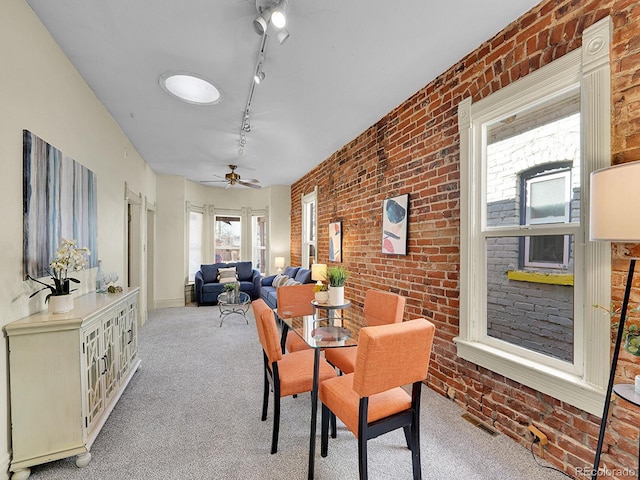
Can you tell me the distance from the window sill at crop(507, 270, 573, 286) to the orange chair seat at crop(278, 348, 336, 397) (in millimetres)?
1880

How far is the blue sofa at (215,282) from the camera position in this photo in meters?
6.33

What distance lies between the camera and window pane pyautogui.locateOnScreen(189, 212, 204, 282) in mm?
7113

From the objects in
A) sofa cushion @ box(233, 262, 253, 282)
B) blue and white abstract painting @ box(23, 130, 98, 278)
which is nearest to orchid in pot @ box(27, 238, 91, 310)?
blue and white abstract painting @ box(23, 130, 98, 278)

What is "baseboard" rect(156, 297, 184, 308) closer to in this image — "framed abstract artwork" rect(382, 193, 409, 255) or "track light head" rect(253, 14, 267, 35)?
"framed abstract artwork" rect(382, 193, 409, 255)

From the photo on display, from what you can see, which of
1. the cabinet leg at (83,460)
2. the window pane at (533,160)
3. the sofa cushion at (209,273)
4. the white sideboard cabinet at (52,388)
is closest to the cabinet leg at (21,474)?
the white sideboard cabinet at (52,388)

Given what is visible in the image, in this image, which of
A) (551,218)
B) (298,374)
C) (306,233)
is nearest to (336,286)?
(298,374)

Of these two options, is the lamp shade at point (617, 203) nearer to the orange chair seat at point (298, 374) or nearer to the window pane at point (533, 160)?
the window pane at point (533, 160)

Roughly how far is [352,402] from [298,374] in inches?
20.1

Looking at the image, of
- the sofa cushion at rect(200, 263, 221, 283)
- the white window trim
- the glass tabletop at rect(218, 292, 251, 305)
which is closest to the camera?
the white window trim

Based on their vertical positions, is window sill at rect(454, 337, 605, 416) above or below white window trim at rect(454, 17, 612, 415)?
below

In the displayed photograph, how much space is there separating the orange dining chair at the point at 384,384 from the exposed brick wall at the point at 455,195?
0.86 metres

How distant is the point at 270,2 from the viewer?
1.74m

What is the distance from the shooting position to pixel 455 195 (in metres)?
2.39

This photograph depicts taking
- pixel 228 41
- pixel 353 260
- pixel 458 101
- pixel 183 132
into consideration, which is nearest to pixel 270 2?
pixel 228 41
